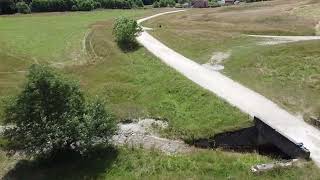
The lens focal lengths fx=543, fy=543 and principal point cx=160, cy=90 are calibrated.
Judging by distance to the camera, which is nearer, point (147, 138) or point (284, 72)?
point (147, 138)

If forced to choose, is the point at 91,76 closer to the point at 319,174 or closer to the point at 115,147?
the point at 115,147

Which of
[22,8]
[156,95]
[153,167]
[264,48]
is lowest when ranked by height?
[153,167]

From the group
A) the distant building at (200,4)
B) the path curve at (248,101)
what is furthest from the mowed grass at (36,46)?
the distant building at (200,4)

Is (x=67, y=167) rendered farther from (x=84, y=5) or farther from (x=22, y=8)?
(x=84, y=5)

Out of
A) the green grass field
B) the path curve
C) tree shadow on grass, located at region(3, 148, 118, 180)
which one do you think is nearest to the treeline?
the green grass field

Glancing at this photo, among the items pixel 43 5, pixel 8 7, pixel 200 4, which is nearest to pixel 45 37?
pixel 8 7

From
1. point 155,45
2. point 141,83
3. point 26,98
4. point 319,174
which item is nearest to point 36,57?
point 155,45
